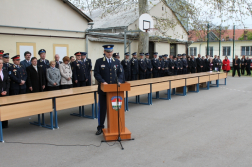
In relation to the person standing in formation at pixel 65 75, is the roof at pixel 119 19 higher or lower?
higher

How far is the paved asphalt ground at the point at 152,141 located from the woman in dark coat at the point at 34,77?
1.07 meters

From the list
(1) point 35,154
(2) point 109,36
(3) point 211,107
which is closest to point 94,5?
(2) point 109,36

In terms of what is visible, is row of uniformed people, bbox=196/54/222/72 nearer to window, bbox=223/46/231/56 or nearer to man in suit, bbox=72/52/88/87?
man in suit, bbox=72/52/88/87

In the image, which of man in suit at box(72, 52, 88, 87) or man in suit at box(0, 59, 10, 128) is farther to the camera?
man in suit at box(72, 52, 88, 87)

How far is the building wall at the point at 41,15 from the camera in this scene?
33.8ft

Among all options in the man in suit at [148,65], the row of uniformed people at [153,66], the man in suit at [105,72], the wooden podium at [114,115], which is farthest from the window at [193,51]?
the wooden podium at [114,115]

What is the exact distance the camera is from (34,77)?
8.02 meters

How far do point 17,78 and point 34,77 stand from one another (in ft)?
2.63

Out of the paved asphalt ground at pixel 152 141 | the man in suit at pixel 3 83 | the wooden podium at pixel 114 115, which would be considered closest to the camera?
the paved asphalt ground at pixel 152 141

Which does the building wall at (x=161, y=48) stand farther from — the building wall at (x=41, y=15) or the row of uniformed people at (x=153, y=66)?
the building wall at (x=41, y=15)

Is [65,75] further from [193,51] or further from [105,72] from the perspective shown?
[193,51]

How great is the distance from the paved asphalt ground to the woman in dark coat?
3.50ft

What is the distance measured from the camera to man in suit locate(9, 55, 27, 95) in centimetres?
720

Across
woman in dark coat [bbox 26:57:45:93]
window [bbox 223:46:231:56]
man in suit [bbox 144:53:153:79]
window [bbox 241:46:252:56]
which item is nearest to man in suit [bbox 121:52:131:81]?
man in suit [bbox 144:53:153:79]
